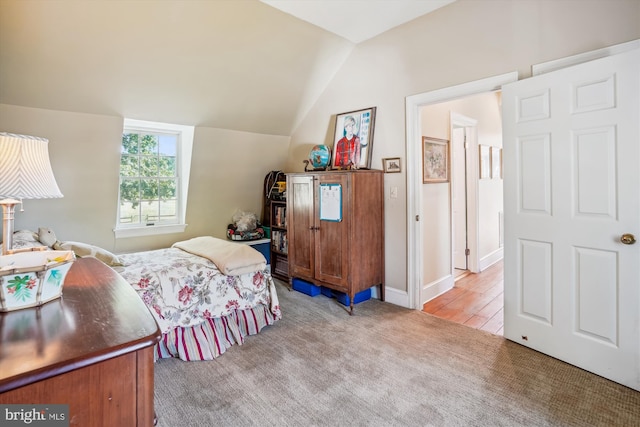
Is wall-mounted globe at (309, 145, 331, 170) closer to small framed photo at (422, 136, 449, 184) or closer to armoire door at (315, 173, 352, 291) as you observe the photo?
armoire door at (315, 173, 352, 291)

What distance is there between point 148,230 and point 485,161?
4.60 metres


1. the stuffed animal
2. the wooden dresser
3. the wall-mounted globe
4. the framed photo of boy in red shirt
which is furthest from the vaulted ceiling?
the wooden dresser

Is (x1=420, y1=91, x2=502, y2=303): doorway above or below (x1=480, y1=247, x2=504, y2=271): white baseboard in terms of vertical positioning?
above

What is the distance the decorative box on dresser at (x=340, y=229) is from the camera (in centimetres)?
325

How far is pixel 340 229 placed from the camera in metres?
3.30

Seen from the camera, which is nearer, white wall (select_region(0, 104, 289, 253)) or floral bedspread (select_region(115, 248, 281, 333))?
floral bedspread (select_region(115, 248, 281, 333))

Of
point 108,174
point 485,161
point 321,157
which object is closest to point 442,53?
point 321,157

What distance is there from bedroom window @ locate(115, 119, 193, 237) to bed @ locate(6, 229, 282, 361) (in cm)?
119

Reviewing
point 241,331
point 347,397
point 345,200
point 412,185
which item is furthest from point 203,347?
point 412,185

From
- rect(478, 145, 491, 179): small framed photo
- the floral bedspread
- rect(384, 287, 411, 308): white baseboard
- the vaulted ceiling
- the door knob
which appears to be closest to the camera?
the door knob

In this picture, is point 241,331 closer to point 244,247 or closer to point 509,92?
point 244,247

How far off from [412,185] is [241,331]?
6.79 ft

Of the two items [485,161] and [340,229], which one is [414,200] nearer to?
[340,229]

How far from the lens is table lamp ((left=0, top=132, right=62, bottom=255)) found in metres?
1.24
